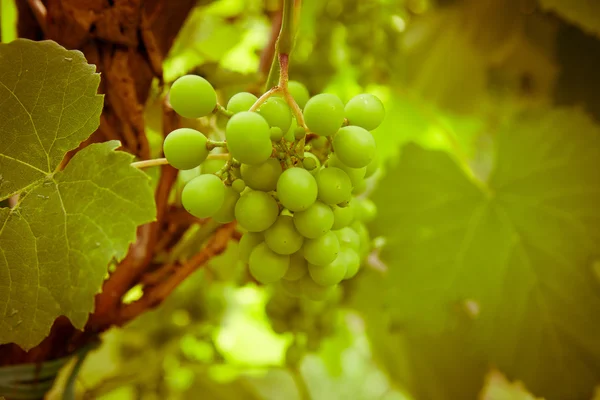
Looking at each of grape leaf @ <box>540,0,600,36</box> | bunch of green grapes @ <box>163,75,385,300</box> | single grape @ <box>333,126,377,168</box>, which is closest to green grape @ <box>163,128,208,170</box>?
bunch of green grapes @ <box>163,75,385,300</box>

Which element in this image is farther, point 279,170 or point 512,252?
point 512,252

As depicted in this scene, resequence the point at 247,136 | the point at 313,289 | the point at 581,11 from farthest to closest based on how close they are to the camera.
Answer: the point at 581,11
the point at 313,289
the point at 247,136

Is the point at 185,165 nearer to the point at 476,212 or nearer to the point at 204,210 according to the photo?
the point at 204,210

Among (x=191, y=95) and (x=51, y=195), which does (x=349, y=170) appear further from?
(x=51, y=195)

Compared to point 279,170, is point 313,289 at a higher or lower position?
lower

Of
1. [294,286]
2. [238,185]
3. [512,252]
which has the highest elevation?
[238,185]

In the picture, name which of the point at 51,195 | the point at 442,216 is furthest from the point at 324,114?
the point at 442,216

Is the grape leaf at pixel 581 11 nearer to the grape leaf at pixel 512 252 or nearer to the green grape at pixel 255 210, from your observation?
the grape leaf at pixel 512 252

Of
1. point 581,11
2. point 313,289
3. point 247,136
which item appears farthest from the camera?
point 581,11
